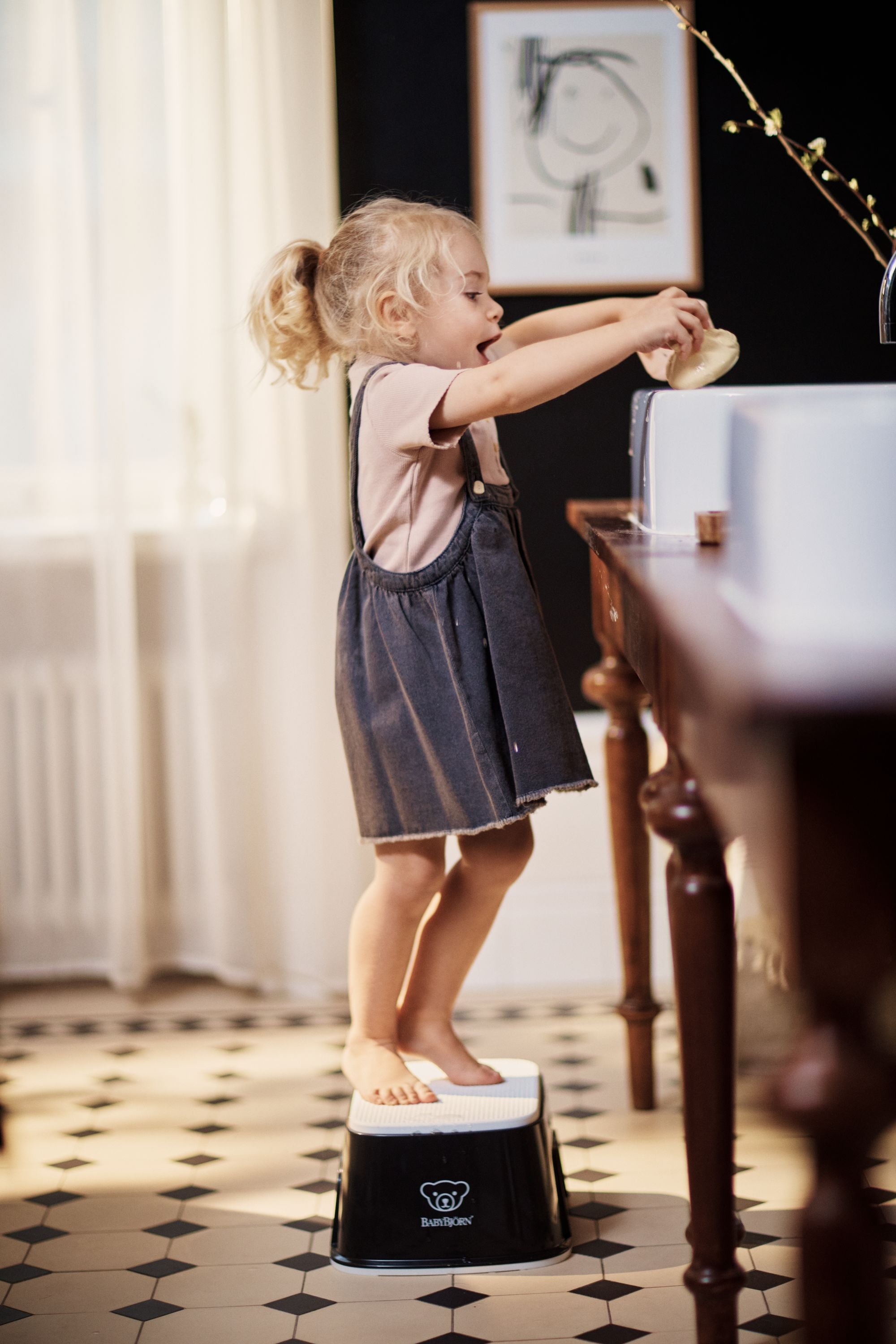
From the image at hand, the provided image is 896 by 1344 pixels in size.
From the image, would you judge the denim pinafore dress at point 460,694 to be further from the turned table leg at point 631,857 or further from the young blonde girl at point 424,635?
the turned table leg at point 631,857

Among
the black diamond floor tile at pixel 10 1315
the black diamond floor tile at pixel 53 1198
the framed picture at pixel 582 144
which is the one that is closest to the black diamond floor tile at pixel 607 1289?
the black diamond floor tile at pixel 10 1315

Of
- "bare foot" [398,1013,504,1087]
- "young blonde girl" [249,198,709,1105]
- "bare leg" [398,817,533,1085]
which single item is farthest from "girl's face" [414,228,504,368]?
"bare foot" [398,1013,504,1087]

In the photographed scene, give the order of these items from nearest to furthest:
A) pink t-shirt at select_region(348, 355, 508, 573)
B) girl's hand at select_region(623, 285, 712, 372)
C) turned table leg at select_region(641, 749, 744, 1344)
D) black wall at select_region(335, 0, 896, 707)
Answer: turned table leg at select_region(641, 749, 744, 1344) < girl's hand at select_region(623, 285, 712, 372) < pink t-shirt at select_region(348, 355, 508, 573) < black wall at select_region(335, 0, 896, 707)

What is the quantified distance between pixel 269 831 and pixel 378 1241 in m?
1.28

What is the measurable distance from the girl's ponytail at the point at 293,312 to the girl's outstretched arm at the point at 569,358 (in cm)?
35

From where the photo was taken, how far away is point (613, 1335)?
57.8 inches

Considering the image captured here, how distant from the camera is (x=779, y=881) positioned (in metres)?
0.69

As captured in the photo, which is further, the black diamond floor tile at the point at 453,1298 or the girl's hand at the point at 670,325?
the black diamond floor tile at the point at 453,1298

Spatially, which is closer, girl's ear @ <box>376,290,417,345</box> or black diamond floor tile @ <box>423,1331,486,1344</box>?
black diamond floor tile @ <box>423,1331,486,1344</box>

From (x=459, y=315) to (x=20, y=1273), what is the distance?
1262 mm

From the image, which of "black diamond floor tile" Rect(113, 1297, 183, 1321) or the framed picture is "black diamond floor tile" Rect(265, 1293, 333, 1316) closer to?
"black diamond floor tile" Rect(113, 1297, 183, 1321)

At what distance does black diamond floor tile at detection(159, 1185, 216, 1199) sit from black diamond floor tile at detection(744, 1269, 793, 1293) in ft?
2.40

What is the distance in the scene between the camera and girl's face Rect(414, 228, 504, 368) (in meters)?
1.67

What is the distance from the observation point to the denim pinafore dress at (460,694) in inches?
63.5
